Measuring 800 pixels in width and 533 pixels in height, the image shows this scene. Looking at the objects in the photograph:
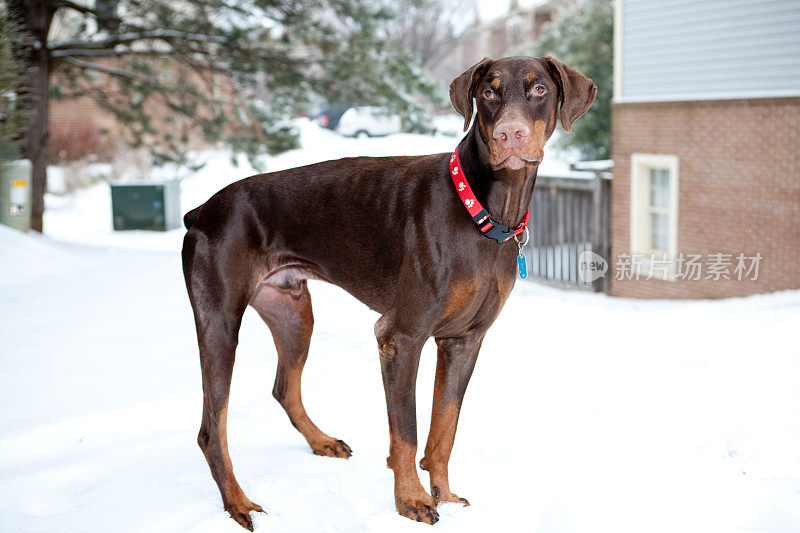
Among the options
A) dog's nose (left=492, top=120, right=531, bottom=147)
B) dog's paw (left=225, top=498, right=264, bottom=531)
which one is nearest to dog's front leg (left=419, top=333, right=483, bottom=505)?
dog's paw (left=225, top=498, right=264, bottom=531)

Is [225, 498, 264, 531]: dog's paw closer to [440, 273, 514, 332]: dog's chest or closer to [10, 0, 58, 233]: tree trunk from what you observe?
[440, 273, 514, 332]: dog's chest

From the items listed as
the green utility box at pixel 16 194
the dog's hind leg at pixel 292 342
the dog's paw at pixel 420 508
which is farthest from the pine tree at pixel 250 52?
the dog's paw at pixel 420 508

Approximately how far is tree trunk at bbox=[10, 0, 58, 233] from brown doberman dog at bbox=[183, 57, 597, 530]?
8.36 metres

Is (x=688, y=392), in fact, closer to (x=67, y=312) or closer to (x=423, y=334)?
(x=423, y=334)

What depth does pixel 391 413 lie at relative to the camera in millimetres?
3244

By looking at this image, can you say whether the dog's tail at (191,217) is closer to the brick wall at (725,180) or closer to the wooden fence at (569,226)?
the brick wall at (725,180)

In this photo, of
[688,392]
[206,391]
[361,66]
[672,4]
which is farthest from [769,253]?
[206,391]

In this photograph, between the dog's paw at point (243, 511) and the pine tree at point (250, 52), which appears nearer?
the dog's paw at point (243, 511)

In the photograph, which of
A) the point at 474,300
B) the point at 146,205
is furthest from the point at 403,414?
the point at 146,205

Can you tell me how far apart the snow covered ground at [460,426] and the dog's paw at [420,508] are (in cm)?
7

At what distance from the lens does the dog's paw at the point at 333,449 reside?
13.0ft

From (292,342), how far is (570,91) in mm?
1798

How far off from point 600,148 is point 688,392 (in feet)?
55.2

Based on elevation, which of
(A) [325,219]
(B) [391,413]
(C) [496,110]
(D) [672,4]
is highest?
(D) [672,4]
